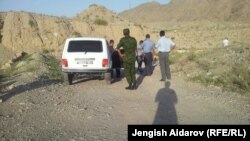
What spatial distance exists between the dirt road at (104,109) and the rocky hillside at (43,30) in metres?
35.0

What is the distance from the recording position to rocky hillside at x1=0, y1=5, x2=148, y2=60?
54.2 m

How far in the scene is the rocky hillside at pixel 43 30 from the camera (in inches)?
2133

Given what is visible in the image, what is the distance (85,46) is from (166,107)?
617 cm

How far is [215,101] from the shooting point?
12.3 metres

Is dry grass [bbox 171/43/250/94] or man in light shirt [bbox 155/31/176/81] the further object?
man in light shirt [bbox 155/31/176/81]

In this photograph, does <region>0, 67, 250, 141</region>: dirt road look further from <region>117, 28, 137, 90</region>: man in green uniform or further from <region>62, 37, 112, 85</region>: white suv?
<region>117, 28, 137, 90</region>: man in green uniform

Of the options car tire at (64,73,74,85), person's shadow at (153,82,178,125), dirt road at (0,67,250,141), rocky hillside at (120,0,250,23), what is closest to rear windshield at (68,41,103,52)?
car tire at (64,73,74,85)

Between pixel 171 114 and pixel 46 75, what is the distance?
1178 centimetres

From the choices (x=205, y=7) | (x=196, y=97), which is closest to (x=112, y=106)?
(x=196, y=97)

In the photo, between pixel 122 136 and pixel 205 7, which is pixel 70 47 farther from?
pixel 205 7

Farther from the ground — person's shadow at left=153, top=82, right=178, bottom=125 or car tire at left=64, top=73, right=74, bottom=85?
car tire at left=64, top=73, right=74, bottom=85

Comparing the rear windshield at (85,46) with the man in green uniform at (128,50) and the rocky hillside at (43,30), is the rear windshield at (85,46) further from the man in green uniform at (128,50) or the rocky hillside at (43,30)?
the rocky hillside at (43,30)

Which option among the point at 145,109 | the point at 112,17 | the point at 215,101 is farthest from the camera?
the point at 112,17

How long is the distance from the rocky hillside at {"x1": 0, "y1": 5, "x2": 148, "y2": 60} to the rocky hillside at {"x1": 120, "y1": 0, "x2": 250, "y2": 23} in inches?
2171
